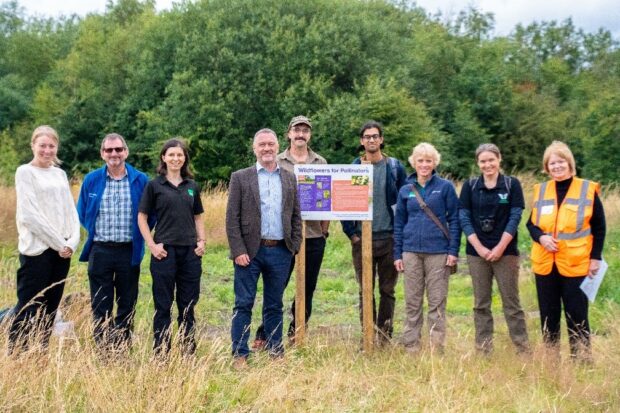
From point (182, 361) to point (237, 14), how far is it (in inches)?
1005

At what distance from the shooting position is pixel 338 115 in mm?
26297

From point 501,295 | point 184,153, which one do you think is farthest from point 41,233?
point 501,295

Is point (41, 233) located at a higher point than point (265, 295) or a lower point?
higher

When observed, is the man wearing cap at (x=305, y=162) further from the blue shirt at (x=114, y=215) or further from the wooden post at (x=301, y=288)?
the blue shirt at (x=114, y=215)

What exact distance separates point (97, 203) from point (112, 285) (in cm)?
69

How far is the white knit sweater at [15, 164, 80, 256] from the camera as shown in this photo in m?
5.55

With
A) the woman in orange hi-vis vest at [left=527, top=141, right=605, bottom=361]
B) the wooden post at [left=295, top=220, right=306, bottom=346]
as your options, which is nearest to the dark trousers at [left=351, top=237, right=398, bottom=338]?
the wooden post at [left=295, top=220, right=306, bottom=346]

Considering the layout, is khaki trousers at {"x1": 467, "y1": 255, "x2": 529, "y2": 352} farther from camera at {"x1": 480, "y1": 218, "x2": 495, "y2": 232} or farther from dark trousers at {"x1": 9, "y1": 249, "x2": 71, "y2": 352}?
dark trousers at {"x1": 9, "y1": 249, "x2": 71, "y2": 352}

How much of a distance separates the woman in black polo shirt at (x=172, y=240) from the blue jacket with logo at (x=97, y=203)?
0.16 meters

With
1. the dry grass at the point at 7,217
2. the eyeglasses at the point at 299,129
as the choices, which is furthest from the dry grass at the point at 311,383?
the dry grass at the point at 7,217

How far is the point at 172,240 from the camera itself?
5680 millimetres

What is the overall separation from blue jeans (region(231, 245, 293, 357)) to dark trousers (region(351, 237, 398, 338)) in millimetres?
934

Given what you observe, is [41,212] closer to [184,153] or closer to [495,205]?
[184,153]

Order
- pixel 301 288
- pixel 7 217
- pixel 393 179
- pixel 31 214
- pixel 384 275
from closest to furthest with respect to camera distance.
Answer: pixel 31 214 → pixel 301 288 → pixel 393 179 → pixel 384 275 → pixel 7 217
